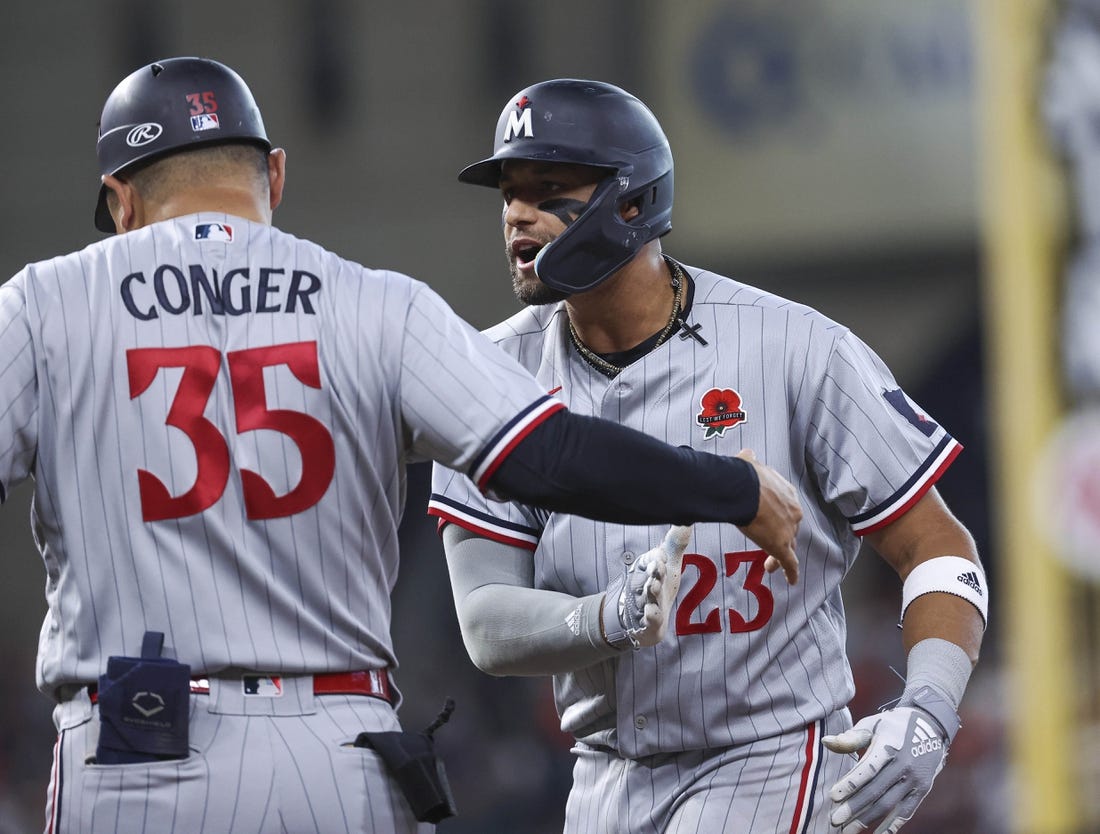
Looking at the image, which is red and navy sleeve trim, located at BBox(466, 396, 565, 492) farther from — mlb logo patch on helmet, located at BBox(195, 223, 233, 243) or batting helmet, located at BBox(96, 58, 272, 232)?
batting helmet, located at BBox(96, 58, 272, 232)

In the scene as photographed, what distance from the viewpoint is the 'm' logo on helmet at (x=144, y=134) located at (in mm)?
2895

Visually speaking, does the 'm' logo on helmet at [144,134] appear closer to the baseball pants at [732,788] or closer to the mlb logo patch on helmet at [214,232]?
the mlb logo patch on helmet at [214,232]

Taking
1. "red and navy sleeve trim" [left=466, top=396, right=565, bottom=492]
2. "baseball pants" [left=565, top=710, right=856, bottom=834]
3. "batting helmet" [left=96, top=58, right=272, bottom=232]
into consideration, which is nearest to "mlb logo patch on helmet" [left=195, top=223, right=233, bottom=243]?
"batting helmet" [left=96, top=58, right=272, bottom=232]

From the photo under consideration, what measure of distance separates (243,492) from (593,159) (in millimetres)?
1348

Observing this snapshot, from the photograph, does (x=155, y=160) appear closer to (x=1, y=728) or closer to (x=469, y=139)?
(x=1, y=728)

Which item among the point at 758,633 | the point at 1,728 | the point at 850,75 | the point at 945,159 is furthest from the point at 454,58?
the point at 758,633

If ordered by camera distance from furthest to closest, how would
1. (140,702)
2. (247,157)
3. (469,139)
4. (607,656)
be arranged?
(469,139) < (607,656) < (247,157) < (140,702)

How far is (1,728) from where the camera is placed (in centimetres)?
1162

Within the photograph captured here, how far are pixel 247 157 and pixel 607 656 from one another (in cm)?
119

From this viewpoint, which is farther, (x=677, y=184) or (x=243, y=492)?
(x=677, y=184)

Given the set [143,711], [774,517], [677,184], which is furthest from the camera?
[677,184]

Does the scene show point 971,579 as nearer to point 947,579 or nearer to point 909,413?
point 947,579

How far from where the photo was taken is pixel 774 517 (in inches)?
109

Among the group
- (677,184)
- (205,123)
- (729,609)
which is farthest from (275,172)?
(677,184)
